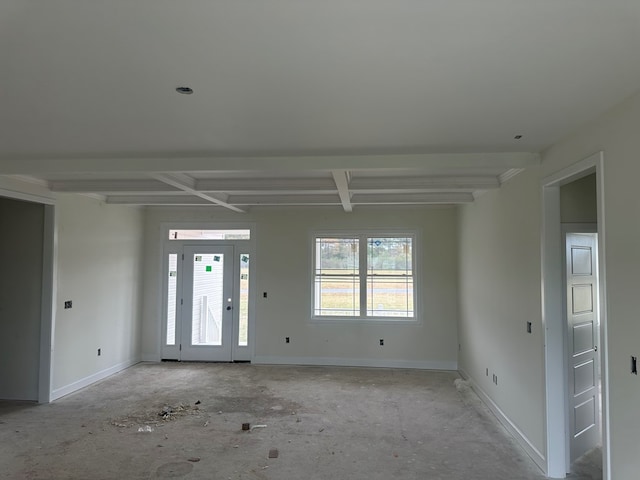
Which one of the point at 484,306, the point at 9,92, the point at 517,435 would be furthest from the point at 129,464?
the point at 484,306

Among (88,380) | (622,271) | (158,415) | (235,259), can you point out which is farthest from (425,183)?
(88,380)

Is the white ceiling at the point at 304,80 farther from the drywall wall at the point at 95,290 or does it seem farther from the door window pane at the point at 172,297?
the door window pane at the point at 172,297

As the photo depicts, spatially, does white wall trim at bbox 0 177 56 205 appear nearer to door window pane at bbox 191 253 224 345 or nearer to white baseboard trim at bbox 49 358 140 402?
white baseboard trim at bbox 49 358 140 402

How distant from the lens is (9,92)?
209 centimetres

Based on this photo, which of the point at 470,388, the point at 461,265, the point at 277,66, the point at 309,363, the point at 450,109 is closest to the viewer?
the point at 277,66

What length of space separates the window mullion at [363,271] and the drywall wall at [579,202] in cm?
361

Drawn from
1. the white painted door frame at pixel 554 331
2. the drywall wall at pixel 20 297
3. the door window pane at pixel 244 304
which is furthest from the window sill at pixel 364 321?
the drywall wall at pixel 20 297

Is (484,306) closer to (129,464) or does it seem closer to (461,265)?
(461,265)

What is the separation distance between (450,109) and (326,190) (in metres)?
2.38

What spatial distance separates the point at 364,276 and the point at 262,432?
3251 mm

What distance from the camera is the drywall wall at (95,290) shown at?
16.2 feet

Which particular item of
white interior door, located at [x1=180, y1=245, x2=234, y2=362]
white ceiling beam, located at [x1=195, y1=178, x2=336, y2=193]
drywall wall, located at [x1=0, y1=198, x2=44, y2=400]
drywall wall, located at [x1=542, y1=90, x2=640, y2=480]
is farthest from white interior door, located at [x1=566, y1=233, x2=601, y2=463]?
drywall wall, located at [x1=0, y1=198, x2=44, y2=400]

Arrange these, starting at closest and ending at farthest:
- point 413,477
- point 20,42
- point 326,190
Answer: point 20,42
point 413,477
point 326,190

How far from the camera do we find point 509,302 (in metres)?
3.98
